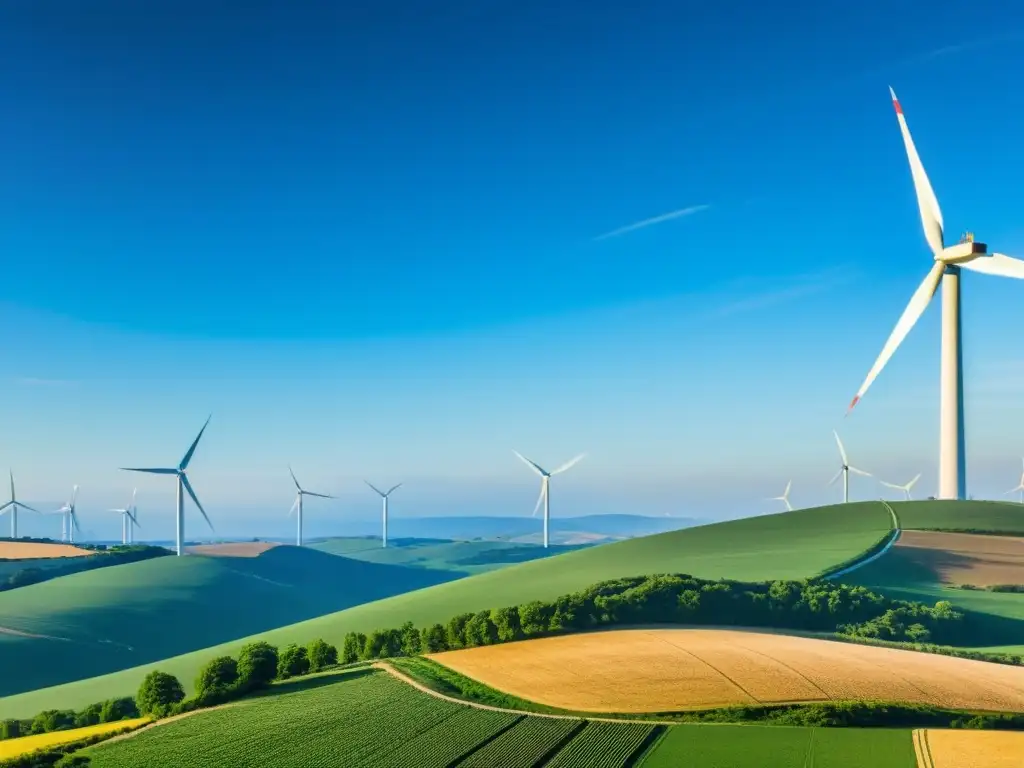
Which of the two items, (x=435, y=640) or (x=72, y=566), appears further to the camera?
(x=72, y=566)

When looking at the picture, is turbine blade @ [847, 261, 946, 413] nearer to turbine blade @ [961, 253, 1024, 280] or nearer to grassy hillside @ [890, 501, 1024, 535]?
turbine blade @ [961, 253, 1024, 280]

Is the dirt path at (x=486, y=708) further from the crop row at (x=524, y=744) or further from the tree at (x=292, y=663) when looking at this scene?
the tree at (x=292, y=663)

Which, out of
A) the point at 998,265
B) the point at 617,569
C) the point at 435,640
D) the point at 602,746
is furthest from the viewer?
the point at 617,569

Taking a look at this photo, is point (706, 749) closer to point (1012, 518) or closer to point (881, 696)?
point (881, 696)

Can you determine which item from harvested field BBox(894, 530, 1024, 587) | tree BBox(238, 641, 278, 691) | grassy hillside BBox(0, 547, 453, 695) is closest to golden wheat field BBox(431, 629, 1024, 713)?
tree BBox(238, 641, 278, 691)

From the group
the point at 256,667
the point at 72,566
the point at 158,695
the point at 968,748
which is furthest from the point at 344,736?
the point at 72,566

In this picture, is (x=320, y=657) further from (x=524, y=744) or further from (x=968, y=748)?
(x=968, y=748)

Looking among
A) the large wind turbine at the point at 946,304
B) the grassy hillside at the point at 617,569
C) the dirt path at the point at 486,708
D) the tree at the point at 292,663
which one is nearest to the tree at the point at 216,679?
the tree at the point at 292,663

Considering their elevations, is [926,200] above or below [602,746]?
above
